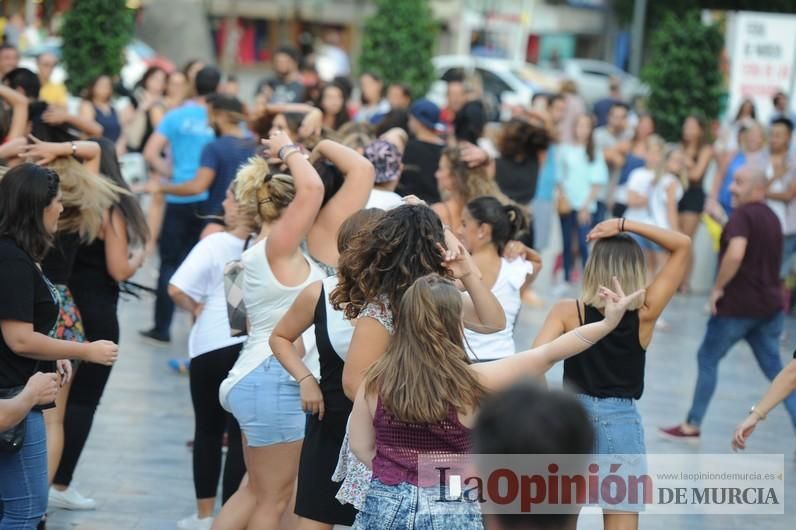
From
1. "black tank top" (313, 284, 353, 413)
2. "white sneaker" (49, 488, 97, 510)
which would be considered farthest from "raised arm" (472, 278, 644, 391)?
"white sneaker" (49, 488, 97, 510)

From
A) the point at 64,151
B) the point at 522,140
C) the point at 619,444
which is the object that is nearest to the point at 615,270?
the point at 619,444

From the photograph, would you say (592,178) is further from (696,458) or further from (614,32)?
(614,32)

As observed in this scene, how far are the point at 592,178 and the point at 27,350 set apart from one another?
9.92 meters

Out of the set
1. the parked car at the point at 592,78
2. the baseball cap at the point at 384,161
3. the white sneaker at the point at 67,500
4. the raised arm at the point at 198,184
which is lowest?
the parked car at the point at 592,78

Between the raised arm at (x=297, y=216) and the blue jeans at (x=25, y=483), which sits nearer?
the blue jeans at (x=25, y=483)

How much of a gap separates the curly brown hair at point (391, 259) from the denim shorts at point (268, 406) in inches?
35.5

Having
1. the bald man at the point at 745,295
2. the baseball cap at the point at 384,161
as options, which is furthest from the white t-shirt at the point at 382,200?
the bald man at the point at 745,295

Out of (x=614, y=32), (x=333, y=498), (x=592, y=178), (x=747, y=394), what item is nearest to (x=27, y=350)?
(x=333, y=498)

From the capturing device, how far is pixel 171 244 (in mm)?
9797

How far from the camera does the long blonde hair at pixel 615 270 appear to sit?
522 centimetres

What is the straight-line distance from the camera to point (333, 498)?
4.50 m

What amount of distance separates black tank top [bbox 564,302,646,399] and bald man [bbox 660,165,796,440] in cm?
311

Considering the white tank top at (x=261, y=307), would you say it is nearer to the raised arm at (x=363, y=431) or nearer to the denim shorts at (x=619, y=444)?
the raised arm at (x=363, y=431)

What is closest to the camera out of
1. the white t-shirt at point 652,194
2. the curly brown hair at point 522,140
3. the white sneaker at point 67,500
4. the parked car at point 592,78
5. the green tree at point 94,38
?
the white sneaker at point 67,500
